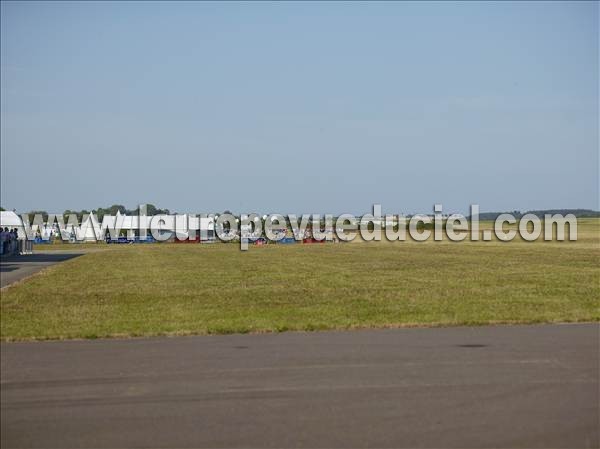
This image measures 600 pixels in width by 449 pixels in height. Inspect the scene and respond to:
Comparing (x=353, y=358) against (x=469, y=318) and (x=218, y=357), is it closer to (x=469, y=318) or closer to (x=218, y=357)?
(x=218, y=357)

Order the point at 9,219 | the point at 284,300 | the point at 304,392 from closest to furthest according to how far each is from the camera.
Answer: the point at 304,392
the point at 284,300
the point at 9,219

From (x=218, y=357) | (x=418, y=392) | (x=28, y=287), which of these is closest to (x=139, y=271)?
(x=28, y=287)

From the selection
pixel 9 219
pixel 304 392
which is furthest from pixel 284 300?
pixel 9 219

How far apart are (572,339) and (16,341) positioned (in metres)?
9.26

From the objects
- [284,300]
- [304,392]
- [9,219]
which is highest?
[9,219]

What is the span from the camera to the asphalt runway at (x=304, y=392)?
7.84 metres

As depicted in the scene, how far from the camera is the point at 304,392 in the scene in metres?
9.45

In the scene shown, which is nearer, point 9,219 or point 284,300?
point 284,300

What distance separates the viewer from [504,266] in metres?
35.1

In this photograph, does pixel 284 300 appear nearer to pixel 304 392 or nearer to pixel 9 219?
pixel 304 392

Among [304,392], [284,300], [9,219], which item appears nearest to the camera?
[304,392]

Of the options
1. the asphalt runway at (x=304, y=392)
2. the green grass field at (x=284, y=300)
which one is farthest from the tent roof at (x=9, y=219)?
the asphalt runway at (x=304, y=392)

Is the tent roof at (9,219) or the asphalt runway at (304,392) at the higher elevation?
the tent roof at (9,219)

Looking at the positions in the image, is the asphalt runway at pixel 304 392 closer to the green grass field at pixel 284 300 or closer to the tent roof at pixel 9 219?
the green grass field at pixel 284 300
